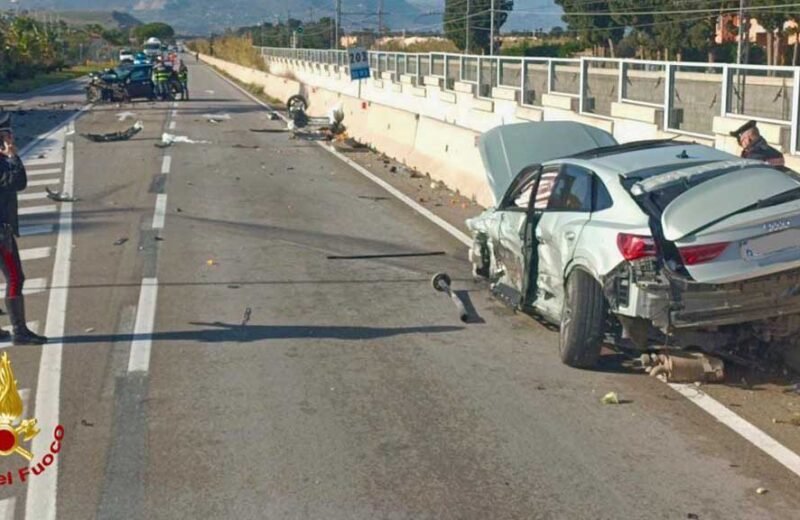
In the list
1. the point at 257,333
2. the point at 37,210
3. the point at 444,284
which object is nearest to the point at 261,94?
the point at 37,210

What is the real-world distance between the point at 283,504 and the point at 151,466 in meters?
1.01

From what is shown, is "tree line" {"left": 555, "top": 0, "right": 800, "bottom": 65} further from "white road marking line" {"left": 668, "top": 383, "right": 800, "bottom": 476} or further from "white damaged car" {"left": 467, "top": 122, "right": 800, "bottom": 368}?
"white road marking line" {"left": 668, "top": 383, "right": 800, "bottom": 476}

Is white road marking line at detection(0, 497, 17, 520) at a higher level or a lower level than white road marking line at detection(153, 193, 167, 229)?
lower

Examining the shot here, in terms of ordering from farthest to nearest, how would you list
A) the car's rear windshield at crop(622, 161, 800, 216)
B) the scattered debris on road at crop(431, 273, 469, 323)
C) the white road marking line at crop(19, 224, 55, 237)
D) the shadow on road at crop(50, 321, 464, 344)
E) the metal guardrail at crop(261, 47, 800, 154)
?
the white road marking line at crop(19, 224, 55, 237), the metal guardrail at crop(261, 47, 800, 154), the scattered debris on road at crop(431, 273, 469, 323), the shadow on road at crop(50, 321, 464, 344), the car's rear windshield at crop(622, 161, 800, 216)

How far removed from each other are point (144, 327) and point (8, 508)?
158 inches

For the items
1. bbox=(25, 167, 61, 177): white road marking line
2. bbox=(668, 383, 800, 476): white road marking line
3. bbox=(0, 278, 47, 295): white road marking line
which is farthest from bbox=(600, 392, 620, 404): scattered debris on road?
bbox=(25, 167, 61, 177): white road marking line

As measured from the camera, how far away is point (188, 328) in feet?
33.1

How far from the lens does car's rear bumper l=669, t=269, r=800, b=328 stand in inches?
309

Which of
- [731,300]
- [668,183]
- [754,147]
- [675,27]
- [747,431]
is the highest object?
[675,27]

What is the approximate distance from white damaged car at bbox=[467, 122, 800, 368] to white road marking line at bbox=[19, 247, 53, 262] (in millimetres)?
6439

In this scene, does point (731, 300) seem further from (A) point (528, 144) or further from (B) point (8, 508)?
(A) point (528, 144)

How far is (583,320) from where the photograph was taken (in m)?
8.47

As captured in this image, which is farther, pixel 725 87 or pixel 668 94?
pixel 668 94

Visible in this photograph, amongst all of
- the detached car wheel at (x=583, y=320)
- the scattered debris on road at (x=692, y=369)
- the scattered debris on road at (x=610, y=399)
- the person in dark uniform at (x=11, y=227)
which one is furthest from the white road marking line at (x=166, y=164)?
the scattered debris on road at (x=610, y=399)
